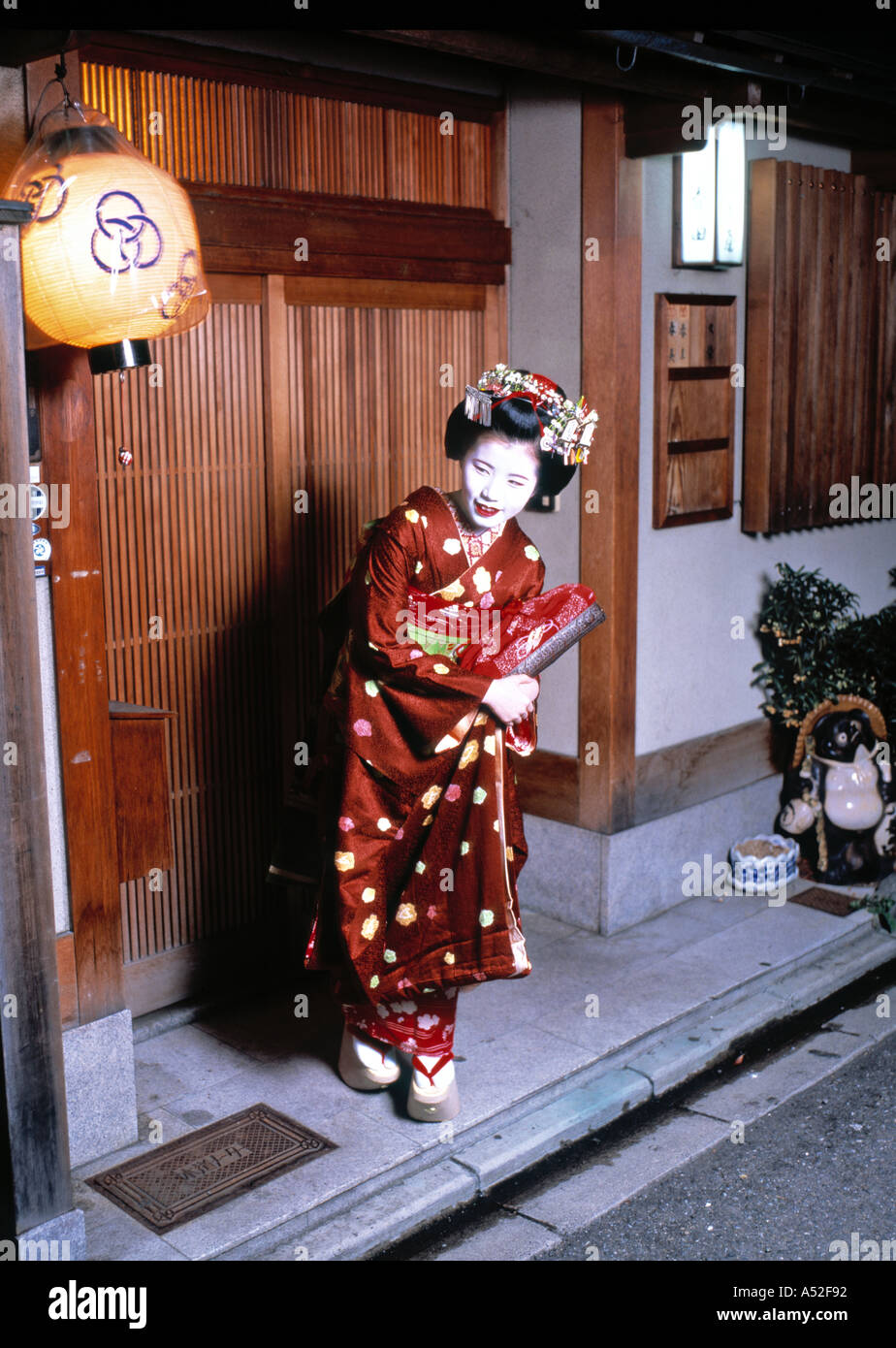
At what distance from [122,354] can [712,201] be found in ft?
13.7

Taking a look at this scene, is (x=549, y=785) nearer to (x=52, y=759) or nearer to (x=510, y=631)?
(x=510, y=631)

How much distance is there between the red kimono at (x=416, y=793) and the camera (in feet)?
17.4

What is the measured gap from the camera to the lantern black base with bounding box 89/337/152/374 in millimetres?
4699

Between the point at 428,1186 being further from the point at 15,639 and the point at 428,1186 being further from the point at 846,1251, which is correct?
the point at 15,639

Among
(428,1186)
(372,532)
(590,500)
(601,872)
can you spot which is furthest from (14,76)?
(601,872)

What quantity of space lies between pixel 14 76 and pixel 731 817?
19.2 feet

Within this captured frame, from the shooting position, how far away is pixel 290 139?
21.2ft

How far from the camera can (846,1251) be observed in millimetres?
5012

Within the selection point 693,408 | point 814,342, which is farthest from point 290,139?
point 814,342

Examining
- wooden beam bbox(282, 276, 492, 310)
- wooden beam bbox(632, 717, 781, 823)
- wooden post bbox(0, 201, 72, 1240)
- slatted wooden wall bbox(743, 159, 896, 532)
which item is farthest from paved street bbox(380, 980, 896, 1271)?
wooden beam bbox(282, 276, 492, 310)

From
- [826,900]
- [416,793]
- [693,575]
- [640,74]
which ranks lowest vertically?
[826,900]

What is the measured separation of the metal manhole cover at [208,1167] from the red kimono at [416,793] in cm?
67

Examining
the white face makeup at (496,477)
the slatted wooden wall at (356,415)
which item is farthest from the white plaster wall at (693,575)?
the white face makeup at (496,477)
